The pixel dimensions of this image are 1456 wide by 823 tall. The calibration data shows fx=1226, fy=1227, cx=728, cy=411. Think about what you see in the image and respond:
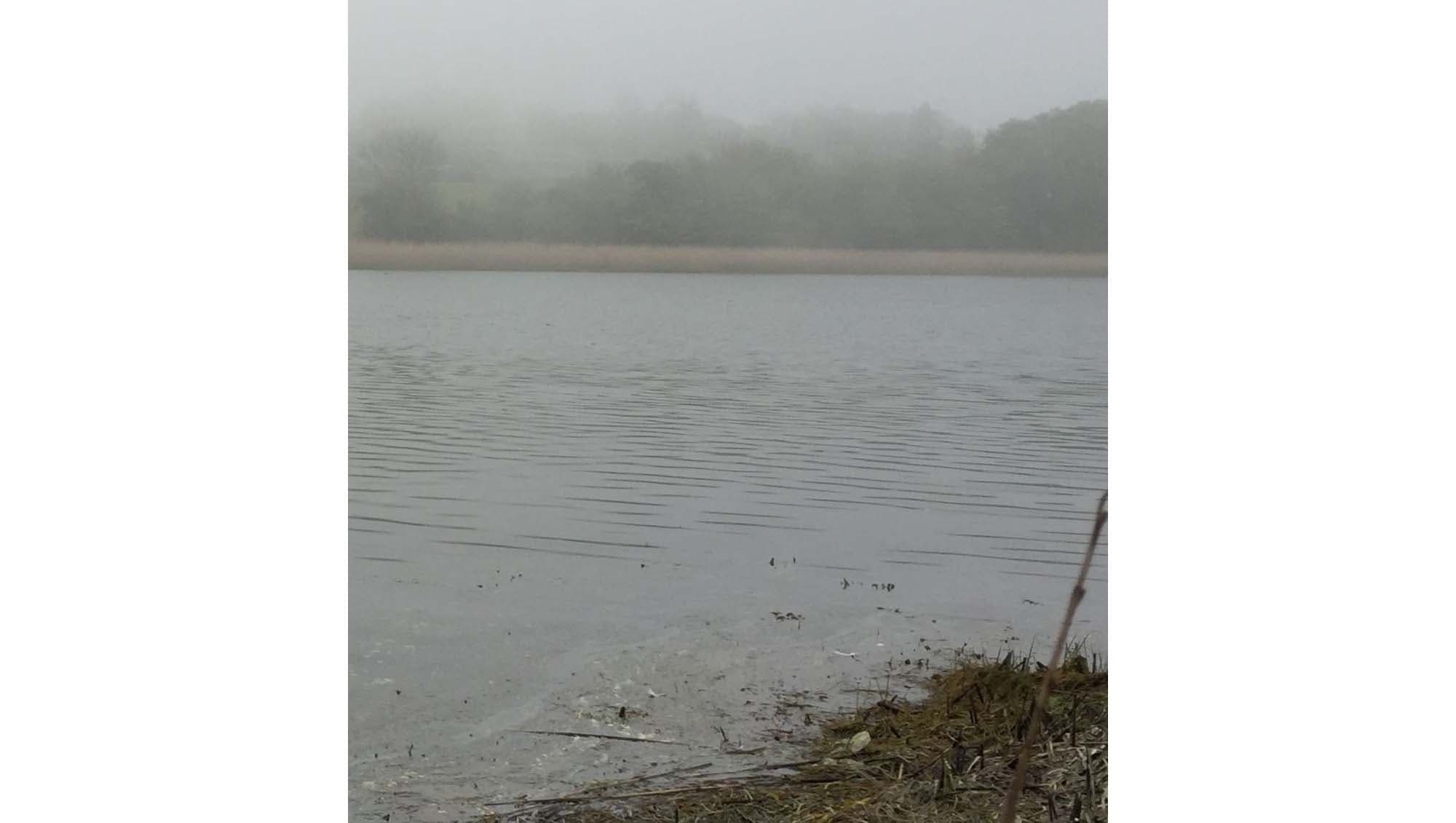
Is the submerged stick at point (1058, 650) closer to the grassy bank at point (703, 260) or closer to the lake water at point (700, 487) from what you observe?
the lake water at point (700, 487)

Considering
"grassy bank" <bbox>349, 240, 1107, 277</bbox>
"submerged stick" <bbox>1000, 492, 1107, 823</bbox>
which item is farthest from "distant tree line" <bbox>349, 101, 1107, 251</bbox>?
"submerged stick" <bbox>1000, 492, 1107, 823</bbox>

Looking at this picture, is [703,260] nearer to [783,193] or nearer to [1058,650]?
[783,193]

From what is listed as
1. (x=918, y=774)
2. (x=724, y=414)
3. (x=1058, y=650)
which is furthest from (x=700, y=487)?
(x=1058, y=650)

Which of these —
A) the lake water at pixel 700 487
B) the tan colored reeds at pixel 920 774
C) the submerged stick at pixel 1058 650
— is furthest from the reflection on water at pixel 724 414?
the submerged stick at pixel 1058 650

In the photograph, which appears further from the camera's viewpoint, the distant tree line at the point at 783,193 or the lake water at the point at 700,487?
the distant tree line at the point at 783,193
